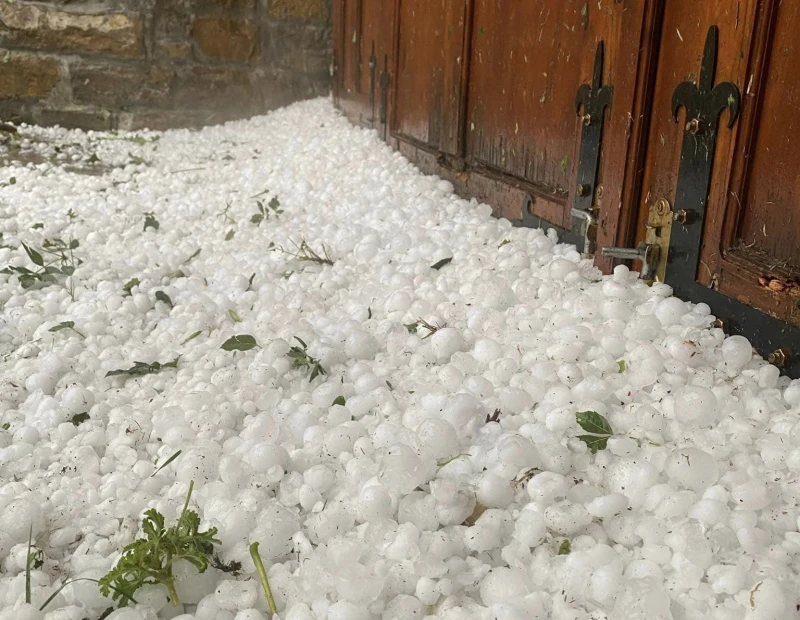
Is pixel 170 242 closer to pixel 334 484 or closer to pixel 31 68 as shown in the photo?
pixel 334 484

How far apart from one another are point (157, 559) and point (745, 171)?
106 cm

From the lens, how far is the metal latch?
1.36 meters

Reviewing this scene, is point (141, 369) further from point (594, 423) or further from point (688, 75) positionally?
point (688, 75)

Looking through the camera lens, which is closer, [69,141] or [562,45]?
[562,45]

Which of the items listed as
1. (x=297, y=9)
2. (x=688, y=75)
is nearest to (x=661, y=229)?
(x=688, y=75)

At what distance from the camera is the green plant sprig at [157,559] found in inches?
29.6

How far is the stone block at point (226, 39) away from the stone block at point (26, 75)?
782mm

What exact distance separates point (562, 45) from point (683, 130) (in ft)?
1.70

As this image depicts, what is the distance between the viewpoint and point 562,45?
1692 millimetres

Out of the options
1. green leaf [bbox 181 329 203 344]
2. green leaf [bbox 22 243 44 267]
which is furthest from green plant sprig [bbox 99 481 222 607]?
green leaf [bbox 22 243 44 267]

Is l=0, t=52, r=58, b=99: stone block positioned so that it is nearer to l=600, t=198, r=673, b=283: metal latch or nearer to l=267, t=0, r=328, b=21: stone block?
l=267, t=0, r=328, b=21: stone block

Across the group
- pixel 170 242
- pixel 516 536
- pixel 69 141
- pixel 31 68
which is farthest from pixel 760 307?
pixel 31 68

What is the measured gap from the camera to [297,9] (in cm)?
403

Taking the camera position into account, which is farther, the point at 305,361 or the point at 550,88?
the point at 550,88
